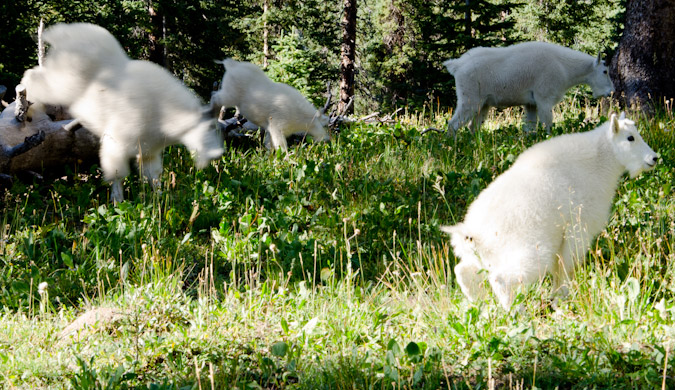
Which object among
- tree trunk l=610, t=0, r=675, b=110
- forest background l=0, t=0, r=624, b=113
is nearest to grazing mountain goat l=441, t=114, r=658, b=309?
tree trunk l=610, t=0, r=675, b=110

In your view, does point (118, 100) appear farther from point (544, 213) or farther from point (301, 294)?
point (544, 213)

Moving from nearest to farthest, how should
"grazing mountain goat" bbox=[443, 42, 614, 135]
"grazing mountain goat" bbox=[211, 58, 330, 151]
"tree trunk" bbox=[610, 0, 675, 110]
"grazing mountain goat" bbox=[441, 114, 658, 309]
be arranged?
"grazing mountain goat" bbox=[441, 114, 658, 309] → "grazing mountain goat" bbox=[211, 58, 330, 151] → "tree trunk" bbox=[610, 0, 675, 110] → "grazing mountain goat" bbox=[443, 42, 614, 135]

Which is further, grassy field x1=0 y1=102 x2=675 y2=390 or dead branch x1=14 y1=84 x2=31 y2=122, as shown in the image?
dead branch x1=14 y1=84 x2=31 y2=122

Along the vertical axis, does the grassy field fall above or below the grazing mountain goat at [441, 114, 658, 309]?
below

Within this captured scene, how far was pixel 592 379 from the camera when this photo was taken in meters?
3.27

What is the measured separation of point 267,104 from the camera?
28.8 feet

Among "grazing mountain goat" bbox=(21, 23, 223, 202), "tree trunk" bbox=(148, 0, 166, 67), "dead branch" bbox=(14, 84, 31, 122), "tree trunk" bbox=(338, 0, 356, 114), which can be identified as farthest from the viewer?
"tree trunk" bbox=(338, 0, 356, 114)

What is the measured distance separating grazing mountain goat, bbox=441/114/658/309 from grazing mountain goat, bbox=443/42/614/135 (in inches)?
196

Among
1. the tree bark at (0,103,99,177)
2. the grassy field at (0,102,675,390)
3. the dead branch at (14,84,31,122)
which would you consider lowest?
the grassy field at (0,102,675,390)

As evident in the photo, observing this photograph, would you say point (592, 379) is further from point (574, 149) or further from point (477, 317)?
point (574, 149)

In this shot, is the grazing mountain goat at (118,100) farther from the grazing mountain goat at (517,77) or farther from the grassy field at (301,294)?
the grazing mountain goat at (517,77)

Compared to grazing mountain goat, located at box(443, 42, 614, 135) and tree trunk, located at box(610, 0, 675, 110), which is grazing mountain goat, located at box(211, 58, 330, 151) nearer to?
grazing mountain goat, located at box(443, 42, 614, 135)

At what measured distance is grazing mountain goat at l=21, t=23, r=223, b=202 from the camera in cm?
596

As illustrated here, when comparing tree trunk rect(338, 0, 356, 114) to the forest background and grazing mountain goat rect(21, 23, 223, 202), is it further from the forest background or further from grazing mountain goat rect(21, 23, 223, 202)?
grazing mountain goat rect(21, 23, 223, 202)
